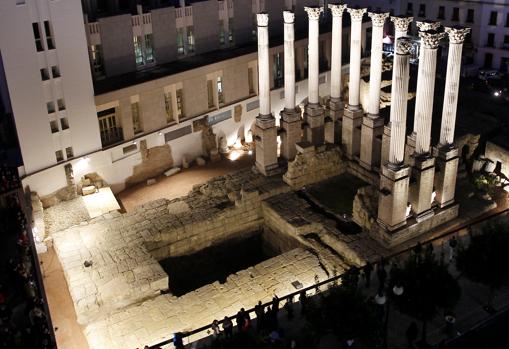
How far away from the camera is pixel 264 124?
38.5m

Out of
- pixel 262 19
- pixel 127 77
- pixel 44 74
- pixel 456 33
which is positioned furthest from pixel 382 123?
pixel 44 74

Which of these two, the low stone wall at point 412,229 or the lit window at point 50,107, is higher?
the lit window at point 50,107

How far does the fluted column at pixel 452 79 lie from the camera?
97.9 ft

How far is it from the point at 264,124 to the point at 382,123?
24.4ft

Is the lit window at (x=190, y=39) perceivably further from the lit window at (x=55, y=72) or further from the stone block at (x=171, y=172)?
the lit window at (x=55, y=72)

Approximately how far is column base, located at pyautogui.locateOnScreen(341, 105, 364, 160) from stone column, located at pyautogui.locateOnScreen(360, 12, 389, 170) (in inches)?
43.3

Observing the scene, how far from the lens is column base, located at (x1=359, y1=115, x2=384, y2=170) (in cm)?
3744

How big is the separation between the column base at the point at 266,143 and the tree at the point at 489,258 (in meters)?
16.6

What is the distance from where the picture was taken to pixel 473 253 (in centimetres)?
2483

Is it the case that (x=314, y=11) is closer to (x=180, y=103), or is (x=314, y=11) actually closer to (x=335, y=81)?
(x=335, y=81)

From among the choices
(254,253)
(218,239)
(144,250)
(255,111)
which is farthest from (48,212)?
(255,111)

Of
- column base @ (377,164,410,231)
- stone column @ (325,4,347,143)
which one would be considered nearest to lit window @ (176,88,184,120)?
stone column @ (325,4,347,143)

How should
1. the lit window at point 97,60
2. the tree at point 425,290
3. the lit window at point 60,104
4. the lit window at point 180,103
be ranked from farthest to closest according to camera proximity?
1. the lit window at point 180,103
2. the lit window at point 97,60
3. the lit window at point 60,104
4. the tree at point 425,290

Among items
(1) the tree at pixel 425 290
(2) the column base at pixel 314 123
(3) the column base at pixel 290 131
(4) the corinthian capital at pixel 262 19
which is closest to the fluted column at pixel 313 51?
(2) the column base at pixel 314 123
